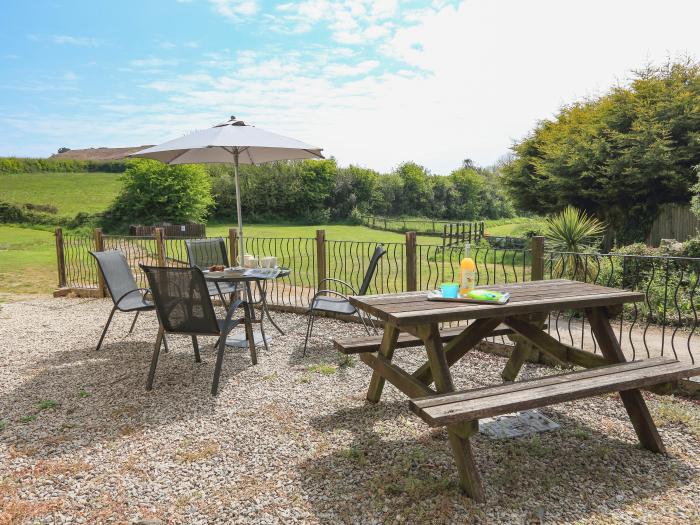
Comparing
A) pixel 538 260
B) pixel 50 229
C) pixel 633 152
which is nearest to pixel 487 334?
pixel 538 260

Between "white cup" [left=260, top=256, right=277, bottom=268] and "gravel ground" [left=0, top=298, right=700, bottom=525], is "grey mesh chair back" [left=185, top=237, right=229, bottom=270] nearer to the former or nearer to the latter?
"white cup" [left=260, top=256, right=277, bottom=268]

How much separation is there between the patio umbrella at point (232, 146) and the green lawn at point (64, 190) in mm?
30565

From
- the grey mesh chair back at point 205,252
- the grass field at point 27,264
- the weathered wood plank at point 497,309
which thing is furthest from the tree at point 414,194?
the weathered wood plank at point 497,309

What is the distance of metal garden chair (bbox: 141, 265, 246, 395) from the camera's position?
362 centimetres

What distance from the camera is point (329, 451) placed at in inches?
A: 108

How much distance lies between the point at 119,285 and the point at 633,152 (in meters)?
Result: 13.3

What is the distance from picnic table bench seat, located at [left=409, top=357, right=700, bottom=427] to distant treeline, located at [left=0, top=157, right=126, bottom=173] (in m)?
50.7

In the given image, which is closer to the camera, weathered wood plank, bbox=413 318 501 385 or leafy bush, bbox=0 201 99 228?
weathered wood plank, bbox=413 318 501 385

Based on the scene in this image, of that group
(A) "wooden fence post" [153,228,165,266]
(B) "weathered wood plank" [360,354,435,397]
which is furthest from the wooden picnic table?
(A) "wooden fence post" [153,228,165,266]

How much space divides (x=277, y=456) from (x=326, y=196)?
36.6 metres

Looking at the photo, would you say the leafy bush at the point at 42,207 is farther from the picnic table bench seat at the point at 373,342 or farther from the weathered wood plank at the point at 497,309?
the weathered wood plank at the point at 497,309

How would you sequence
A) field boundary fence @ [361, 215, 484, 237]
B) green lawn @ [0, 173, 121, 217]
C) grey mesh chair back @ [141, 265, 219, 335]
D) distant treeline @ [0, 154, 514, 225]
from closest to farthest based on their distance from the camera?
grey mesh chair back @ [141, 265, 219, 335]
field boundary fence @ [361, 215, 484, 237]
distant treeline @ [0, 154, 514, 225]
green lawn @ [0, 173, 121, 217]

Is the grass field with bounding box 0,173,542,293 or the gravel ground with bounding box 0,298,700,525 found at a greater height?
the grass field with bounding box 0,173,542,293

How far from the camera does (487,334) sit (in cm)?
315
